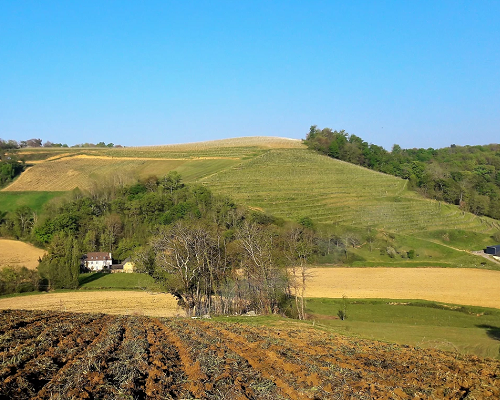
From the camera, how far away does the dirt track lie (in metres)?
49.8

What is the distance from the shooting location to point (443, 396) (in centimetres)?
1160

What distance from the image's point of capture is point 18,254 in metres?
72.8

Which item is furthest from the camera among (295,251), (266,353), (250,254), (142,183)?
(142,183)

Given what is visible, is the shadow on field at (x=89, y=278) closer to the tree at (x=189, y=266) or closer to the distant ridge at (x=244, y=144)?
the tree at (x=189, y=266)

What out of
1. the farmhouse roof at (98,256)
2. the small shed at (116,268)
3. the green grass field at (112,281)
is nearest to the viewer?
the green grass field at (112,281)

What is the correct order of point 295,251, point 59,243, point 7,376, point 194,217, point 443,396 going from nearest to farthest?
point 7,376 < point 443,396 < point 295,251 < point 59,243 < point 194,217

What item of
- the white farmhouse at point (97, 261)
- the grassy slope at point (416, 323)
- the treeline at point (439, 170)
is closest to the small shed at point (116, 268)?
the white farmhouse at point (97, 261)

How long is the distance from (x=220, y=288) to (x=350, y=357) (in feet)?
94.2

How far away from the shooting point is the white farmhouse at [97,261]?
251 feet

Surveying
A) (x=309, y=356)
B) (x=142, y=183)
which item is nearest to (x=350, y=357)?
(x=309, y=356)

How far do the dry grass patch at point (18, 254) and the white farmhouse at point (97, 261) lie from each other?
24.3ft

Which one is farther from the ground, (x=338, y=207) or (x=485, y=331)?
(x=338, y=207)

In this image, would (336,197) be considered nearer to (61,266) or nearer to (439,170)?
(439,170)

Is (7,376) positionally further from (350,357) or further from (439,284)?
(439,284)
